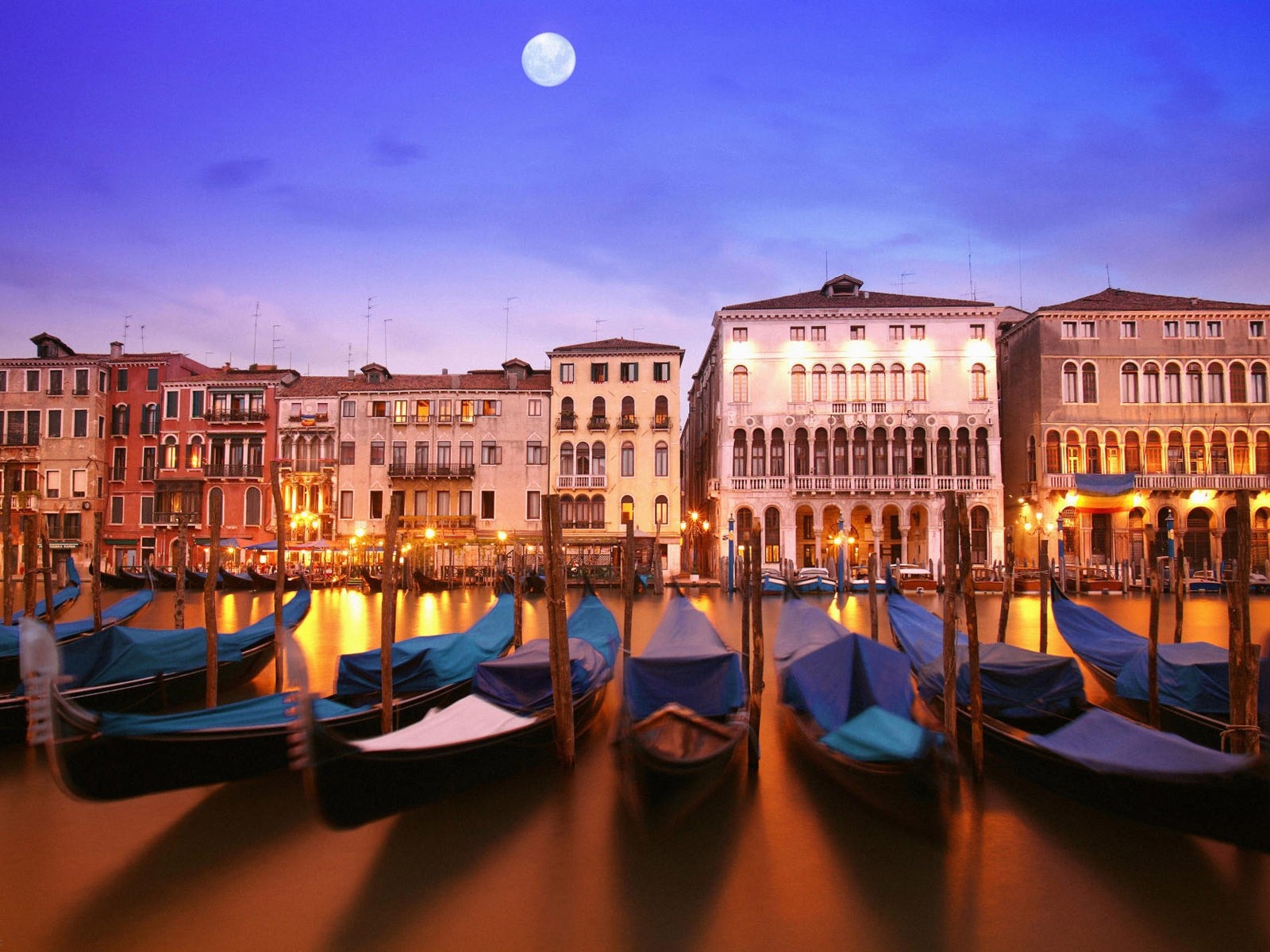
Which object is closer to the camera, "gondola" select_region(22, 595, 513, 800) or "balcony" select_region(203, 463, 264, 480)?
"gondola" select_region(22, 595, 513, 800)

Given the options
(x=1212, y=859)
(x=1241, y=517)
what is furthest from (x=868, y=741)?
(x=1241, y=517)

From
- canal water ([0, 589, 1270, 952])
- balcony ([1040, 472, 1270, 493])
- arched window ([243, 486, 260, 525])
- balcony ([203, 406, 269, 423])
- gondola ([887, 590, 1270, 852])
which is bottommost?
canal water ([0, 589, 1270, 952])

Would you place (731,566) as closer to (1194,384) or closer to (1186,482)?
(1186,482)

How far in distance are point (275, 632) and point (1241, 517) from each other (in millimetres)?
8234

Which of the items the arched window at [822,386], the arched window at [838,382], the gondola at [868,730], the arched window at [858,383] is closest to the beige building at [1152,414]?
the arched window at [858,383]

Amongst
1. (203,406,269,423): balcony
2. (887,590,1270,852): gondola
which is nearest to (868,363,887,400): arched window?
(203,406,269,423): balcony

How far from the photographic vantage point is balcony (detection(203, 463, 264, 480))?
90.6 feet

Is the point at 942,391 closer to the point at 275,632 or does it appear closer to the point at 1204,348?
the point at 1204,348

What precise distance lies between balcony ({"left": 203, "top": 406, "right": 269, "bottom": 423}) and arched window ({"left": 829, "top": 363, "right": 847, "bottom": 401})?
18205mm

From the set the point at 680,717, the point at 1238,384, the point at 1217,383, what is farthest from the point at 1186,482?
the point at 680,717

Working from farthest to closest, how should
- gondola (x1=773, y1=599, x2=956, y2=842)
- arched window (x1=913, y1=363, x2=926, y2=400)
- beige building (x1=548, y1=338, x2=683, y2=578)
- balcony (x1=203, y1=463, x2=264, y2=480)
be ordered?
balcony (x1=203, y1=463, x2=264, y2=480)
beige building (x1=548, y1=338, x2=683, y2=578)
arched window (x1=913, y1=363, x2=926, y2=400)
gondola (x1=773, y1=599, x2=956, y2=842)

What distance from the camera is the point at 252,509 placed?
27.8 metres

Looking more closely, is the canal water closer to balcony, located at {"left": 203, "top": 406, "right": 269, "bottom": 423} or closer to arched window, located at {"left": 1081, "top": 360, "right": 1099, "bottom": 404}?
arched window, located at {"left": 1081, "top": 360, "right": 1099, "bottom": 404}

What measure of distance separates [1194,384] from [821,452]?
11.1 m
